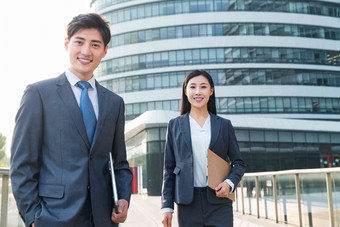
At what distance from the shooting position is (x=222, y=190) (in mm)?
2822

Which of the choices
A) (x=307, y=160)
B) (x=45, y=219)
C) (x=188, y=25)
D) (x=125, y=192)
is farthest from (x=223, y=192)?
(x=188, y=25)

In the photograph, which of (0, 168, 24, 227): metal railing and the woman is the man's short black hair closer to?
the woman

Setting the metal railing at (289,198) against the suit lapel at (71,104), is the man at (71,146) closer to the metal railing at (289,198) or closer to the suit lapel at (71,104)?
the suit lapel at (71,104)

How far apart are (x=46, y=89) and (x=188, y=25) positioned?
1371 inches

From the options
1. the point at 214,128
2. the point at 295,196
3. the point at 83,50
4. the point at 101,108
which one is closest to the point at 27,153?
the point at 101,108

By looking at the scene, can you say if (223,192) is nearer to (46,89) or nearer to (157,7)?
(46,89)

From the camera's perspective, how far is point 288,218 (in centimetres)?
807

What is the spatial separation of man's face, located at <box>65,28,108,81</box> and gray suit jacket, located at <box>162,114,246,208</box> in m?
1.09

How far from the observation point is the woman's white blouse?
2961 mm

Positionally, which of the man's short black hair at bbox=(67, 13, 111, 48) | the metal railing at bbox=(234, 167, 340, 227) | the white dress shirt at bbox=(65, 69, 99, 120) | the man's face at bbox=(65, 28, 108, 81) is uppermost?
the man's short black hair at bbox=(67, 13, 111, 48)

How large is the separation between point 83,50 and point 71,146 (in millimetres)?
637

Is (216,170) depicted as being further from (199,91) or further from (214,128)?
(199,91)

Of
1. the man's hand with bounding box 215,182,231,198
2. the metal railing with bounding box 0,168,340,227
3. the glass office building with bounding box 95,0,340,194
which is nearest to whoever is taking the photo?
the man's hand with bounding box 215,182,231,198

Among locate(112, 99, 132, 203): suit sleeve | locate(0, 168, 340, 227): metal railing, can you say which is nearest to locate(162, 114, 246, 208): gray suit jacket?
locate(112, 99, 132, 203): suit sleeve
